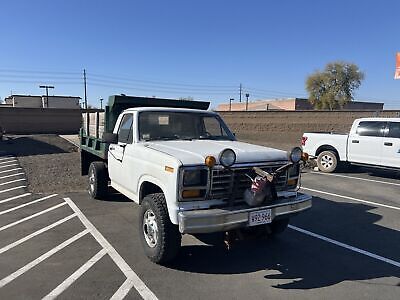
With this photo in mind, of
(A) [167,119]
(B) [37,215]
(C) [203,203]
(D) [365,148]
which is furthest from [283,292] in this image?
(D) [365,148]

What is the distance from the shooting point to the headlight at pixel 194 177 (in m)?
4.16

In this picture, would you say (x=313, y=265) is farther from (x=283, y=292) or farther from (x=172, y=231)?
(x=172, y=231)

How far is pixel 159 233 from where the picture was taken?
4.44 meters

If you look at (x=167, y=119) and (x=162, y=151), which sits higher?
(x=167, y=119)

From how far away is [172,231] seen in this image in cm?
442

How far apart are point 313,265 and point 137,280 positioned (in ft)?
7.46

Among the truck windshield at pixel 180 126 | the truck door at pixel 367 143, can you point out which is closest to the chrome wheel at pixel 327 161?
the truck door at pixel 367 143

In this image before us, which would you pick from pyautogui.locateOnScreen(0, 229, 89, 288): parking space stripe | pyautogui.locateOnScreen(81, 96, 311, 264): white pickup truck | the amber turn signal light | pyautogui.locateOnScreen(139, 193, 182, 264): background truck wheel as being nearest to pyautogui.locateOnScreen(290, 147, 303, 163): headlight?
pyautogui.locateOnScreen(81, 96, 311, 264): white pickup truck

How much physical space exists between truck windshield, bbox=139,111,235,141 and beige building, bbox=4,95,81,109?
5990 centimetres

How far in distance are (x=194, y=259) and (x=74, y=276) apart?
60.7 inches

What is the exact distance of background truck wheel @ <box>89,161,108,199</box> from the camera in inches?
304

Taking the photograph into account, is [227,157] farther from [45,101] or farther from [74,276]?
[45,101]

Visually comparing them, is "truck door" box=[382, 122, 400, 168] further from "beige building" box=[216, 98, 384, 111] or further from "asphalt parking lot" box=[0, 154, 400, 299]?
"beige building" box=[216, 98, 384, 111]

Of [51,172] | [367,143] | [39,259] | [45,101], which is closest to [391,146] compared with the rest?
[367,143]
